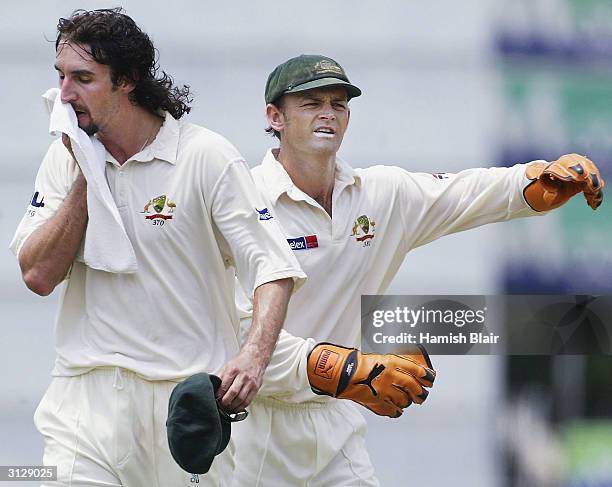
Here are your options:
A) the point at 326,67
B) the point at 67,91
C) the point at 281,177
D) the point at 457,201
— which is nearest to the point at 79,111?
the point at 67,91

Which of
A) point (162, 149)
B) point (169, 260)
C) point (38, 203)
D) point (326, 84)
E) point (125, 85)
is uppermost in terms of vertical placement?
point (326, 84)

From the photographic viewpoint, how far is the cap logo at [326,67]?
3.82 metres

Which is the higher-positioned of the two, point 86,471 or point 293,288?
point 293,288

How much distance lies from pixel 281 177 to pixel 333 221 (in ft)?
0.56

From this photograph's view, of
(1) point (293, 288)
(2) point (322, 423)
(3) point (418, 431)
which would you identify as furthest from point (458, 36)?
(1) point (293, 288)

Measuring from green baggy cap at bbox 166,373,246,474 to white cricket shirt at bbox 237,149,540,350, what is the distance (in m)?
0.76

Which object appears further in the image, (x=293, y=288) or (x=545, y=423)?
(x=545, y=423)

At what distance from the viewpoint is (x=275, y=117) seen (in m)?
3.95

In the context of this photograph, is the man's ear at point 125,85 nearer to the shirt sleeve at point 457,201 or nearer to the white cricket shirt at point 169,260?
the white cricket shirt at point 169,260

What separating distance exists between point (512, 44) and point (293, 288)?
1.87 meters

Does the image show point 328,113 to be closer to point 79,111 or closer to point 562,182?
point 562,182

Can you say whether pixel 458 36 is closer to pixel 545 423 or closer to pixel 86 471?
pixel 545 423

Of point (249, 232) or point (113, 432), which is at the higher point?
point (249, 232)

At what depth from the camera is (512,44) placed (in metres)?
4.60
